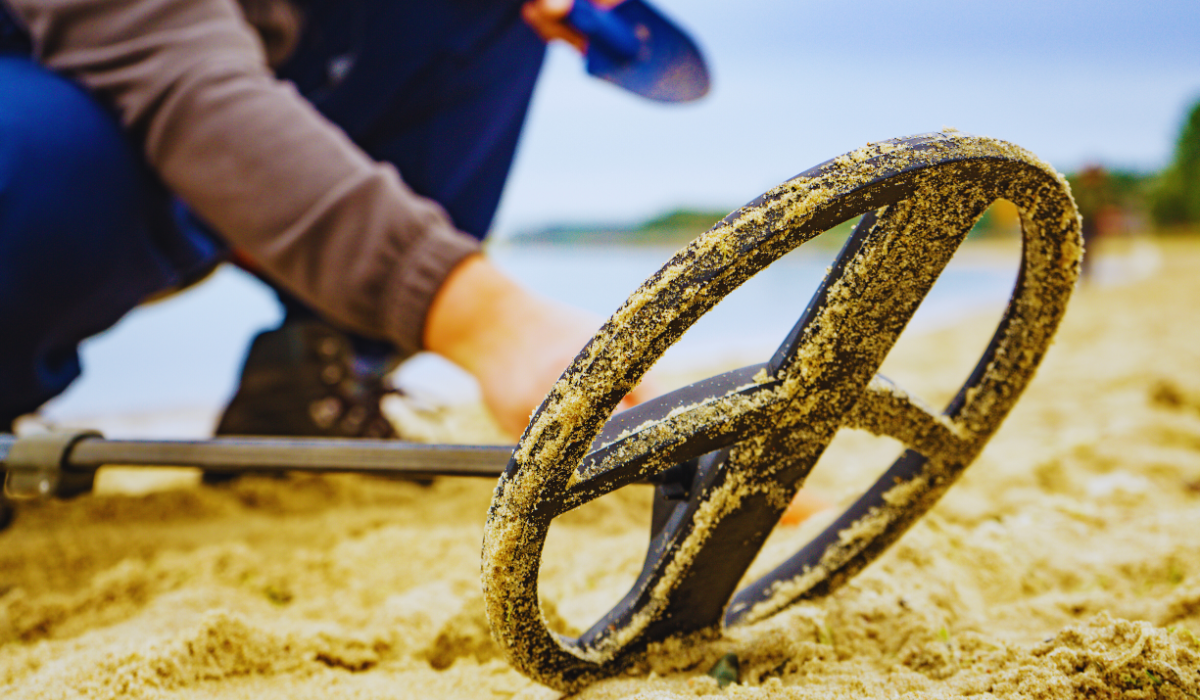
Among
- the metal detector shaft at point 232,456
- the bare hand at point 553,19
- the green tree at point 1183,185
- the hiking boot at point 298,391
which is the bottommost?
the hiking boot at point 298,391

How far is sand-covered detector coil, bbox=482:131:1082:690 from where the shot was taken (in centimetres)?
55

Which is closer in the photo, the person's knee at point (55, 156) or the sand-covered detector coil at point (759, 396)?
the sand-covered detector coil at point (759, 396)

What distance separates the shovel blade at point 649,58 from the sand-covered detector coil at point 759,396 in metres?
1.05

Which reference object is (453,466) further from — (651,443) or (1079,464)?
(1079,464)

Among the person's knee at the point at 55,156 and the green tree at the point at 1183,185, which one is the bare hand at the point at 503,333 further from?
the green tree at the point at 1183,185

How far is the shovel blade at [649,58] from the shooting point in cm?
162

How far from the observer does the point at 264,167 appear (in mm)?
1041

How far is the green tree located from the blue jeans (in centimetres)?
3473

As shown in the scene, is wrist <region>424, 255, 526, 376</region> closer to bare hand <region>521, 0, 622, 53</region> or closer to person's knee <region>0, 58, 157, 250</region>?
person's knee <region>0, 58, 157, 250</region>

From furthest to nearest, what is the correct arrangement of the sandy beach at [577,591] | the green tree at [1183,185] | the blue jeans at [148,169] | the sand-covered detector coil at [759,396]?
1. the green tree at [1183,185]
2. the blue jeans at [148,169]
3. the sandy beach at [577,591]
4. the sand-covered detector coil at [759,396]

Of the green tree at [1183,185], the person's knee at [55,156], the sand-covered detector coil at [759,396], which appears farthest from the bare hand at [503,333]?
the green tree at [1183,185]

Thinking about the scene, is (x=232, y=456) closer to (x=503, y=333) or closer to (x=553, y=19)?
(x=503, y=333)

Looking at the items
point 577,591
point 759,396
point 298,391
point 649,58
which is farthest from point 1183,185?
point 759,396

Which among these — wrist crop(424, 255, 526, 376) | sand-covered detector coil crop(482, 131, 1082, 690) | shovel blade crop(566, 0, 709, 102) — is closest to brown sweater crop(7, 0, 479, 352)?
wrist crop(424, 255, 526, 376)
